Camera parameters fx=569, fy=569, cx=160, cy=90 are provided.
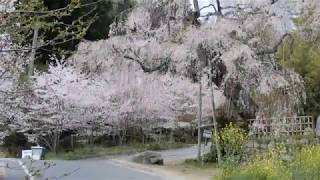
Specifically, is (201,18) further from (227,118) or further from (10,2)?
(10,2)

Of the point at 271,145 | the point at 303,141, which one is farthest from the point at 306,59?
the point at 303,141

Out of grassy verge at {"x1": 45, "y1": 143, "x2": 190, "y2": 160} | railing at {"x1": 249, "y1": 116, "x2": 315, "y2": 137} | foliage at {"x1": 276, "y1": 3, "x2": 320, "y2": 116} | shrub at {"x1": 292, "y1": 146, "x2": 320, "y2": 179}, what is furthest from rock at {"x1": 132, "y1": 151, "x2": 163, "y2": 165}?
shrub at {"x1": 292, "y1": 146, "x2": 320, "y2": 179}

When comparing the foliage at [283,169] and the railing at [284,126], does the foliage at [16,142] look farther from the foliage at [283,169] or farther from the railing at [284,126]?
the foliage at [283,169]

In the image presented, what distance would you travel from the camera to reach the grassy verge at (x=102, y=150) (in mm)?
28178

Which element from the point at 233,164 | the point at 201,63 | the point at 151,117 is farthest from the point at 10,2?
the point at 151,117

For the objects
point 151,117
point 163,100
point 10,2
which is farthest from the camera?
point 151,117

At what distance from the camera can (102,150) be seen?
102 feet

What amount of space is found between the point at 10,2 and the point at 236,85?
725 inches

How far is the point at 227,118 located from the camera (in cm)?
2297

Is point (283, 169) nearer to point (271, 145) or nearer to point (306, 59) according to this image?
point (271, 145)

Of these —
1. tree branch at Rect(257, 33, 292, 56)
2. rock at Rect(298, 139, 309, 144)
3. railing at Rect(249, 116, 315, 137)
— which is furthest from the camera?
tree branch at Rect(257, 33, 292, 56)

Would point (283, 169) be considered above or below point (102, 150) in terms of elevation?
above

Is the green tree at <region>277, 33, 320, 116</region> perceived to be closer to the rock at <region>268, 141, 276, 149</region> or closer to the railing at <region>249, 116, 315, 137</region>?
the railing at <region>249, 116, 315, 137</region>

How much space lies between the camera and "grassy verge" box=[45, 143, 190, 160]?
28178mm
